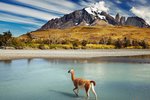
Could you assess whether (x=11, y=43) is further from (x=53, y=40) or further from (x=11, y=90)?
(x=11, y=90)

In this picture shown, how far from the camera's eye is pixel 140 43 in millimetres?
112500

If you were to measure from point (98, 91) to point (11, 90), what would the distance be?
14.3 ft

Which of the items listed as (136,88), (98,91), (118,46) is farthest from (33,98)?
(118,46)

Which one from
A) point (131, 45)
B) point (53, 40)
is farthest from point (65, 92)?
point (131, 45)

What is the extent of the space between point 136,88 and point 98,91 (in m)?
2.41

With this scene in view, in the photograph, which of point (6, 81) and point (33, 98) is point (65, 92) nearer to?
point (33, 98)

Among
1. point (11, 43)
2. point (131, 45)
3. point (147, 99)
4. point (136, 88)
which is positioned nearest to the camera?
point (147, 99)

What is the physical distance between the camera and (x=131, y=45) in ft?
363

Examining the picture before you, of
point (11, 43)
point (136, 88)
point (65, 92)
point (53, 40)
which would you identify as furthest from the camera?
point (53, 40)

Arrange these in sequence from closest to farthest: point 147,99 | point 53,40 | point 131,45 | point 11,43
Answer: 1. point 147,99
2. point 11,43
3. point 53,40
4. point 131,45

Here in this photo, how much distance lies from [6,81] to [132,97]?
7.95m

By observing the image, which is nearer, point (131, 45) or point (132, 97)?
point (132, 97)

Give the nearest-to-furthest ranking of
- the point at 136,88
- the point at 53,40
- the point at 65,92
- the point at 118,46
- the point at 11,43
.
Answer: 1. the point at 65,92
2. the point at 136,88
3. the point at 11,43
4. the point at 53,40
5. the point at 118,46

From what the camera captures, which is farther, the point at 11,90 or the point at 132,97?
the point at 11,90
